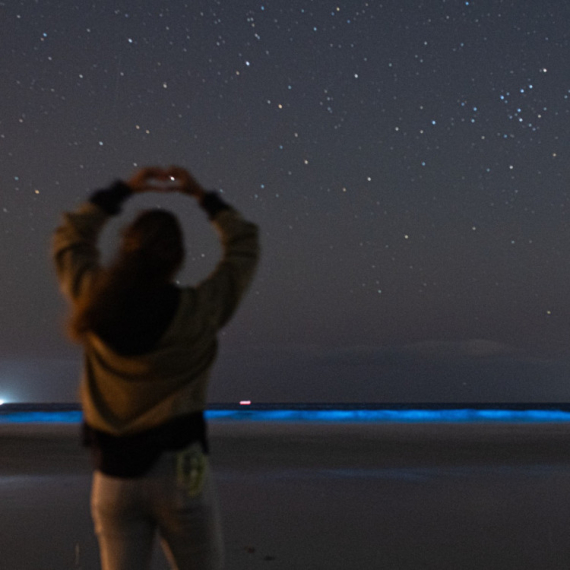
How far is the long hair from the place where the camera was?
168cm

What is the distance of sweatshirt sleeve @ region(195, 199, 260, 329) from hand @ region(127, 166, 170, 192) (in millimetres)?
181

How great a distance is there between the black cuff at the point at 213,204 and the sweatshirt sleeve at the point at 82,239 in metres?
0.25

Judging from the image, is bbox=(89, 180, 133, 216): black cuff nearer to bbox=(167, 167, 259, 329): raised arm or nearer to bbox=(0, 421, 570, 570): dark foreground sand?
bbox=(167, 167, 259, 329): raised arm

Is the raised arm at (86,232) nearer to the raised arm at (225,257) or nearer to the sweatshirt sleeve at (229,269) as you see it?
the raised arm at (225,257)

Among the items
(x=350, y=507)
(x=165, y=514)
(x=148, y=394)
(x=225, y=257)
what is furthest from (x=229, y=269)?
(x=350, y=507)

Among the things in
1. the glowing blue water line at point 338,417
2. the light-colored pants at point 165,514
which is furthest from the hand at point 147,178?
the glowing blue water line at point 338,417

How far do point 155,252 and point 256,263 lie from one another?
338mm

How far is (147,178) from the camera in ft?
6.62

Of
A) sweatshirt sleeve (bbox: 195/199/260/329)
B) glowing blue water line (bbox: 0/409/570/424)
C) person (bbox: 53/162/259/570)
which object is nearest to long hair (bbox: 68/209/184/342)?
person (bbox: 53/162/259/570)

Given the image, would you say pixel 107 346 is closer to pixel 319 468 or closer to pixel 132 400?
pixel 132 400

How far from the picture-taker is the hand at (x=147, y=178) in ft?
6.55

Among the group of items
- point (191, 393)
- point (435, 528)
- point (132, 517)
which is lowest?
point (435, 528)

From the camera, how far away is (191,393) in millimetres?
1740

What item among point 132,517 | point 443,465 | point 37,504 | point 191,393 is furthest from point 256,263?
point 443,465
